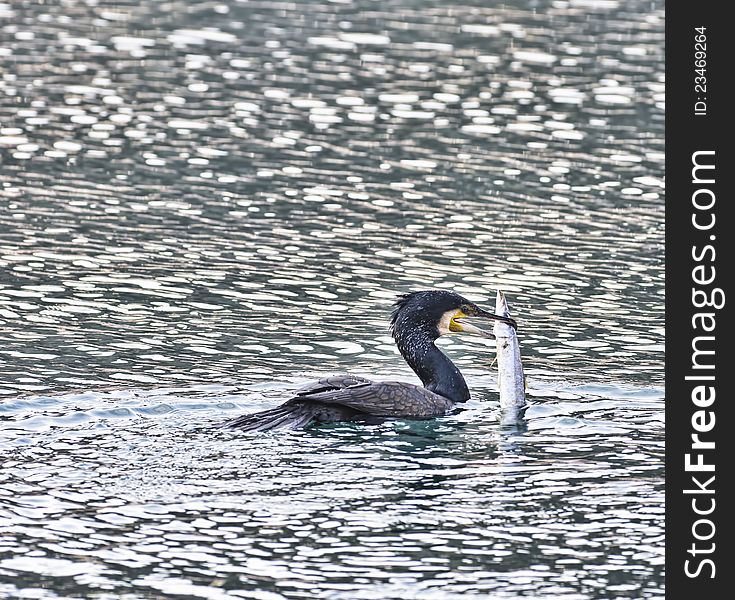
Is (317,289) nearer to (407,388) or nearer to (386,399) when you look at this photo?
(407,388)

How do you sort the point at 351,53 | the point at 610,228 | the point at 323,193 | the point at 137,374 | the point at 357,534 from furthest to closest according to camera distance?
1. the point at 351,53
2. the point at 323,193
3. the point at 610,228
4. the point at 137,374
5. the point at 357,534

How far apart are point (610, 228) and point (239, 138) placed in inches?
303

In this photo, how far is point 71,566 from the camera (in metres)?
10.1

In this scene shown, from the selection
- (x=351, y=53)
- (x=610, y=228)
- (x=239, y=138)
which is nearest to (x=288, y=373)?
(x=610, y=228)

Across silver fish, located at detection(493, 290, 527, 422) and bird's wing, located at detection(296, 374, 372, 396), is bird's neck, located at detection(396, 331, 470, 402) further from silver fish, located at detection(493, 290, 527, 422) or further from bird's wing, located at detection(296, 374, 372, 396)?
bird's wing, located at detection(296, 374, 372, 396)

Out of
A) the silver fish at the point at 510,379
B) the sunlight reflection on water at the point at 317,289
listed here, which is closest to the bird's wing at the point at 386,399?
the sunlight reflection on water at the point at 317,289

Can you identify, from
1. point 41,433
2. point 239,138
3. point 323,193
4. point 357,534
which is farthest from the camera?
point 239,138

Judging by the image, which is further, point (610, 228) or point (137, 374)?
point (610, 228)
